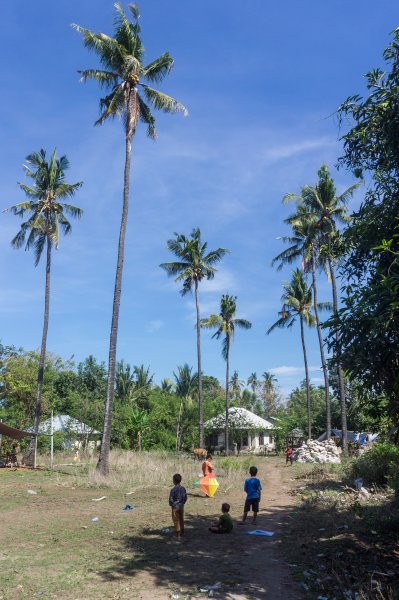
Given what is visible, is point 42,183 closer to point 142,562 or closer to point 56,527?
point 56,527

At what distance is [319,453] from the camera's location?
104 feet

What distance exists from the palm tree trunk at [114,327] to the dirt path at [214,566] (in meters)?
8.82

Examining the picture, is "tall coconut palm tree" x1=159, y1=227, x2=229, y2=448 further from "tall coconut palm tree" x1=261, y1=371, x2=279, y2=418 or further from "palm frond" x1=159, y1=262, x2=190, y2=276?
"tall coconut palm tree" x1=261, y1=371, x2=279, y2=418

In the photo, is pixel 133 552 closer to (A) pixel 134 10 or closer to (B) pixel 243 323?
(A) pixel 134 10

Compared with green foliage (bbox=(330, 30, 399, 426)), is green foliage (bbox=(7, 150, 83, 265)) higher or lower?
higher

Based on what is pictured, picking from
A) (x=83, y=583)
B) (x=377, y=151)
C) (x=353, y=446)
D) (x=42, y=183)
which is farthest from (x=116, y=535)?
(x=353, y=446)

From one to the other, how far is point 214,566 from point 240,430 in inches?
1589

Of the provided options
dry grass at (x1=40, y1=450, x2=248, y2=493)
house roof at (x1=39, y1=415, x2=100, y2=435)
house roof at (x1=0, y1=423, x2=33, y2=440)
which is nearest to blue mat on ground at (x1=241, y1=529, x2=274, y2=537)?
dry grass at (x1=40, y1=450, x2=248, y2=493)

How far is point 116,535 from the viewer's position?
10109 millimetres

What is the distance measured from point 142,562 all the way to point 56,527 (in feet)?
12.2

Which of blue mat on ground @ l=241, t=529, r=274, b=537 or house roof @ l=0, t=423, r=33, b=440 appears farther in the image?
house roof @ l=0, t=423, r=33, b=440

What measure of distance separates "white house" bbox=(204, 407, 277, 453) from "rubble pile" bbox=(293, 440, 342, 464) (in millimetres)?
13273

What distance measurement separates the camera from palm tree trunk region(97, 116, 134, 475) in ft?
65.3

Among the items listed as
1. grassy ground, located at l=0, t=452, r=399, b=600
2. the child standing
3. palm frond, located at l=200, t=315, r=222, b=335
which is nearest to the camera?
grassy ground, located at l=0, t=452, r=399, b=600
